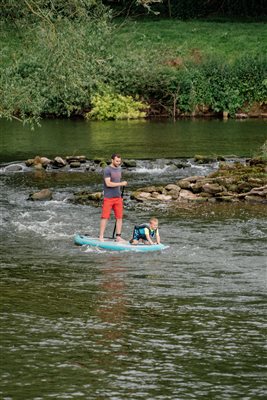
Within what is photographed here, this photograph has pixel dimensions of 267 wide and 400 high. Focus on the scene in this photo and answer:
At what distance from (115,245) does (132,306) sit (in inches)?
227

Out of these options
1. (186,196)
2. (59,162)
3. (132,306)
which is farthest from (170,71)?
(132,306)

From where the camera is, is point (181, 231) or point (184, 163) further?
point (184, 163)

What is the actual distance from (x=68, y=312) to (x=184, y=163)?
910 inches

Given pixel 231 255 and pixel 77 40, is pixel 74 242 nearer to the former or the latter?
pixel 231 255

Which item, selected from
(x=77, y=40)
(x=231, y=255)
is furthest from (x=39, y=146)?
(x=231, y=255)

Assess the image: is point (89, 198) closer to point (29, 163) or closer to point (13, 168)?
point (13, 168)

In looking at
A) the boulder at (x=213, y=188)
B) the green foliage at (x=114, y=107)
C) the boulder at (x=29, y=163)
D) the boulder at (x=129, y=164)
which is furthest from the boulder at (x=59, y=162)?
the green foliage at (x=114, y=107)

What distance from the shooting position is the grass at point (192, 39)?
69.2 m

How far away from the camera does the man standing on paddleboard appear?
2553cm

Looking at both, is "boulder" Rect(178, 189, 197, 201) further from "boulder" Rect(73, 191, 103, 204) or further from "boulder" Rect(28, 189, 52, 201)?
"boulder" Rect(28, 189, 52, 201)

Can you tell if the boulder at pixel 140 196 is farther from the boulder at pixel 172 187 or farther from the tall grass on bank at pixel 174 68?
the tall grass on bank at pixel 174 68

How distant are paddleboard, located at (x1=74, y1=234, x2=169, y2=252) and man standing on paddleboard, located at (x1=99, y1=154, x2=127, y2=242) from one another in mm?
228

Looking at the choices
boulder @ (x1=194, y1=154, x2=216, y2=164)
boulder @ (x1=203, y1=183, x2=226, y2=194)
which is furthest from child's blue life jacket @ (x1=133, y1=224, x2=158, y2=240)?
boulder @ (x1=194, y1=154, x2=216, y2=164)

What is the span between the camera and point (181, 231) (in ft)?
91.0
